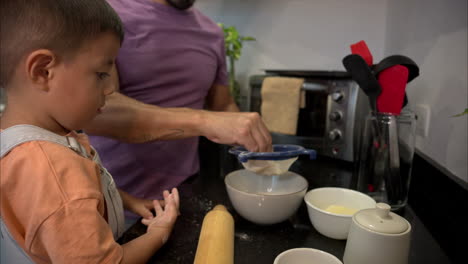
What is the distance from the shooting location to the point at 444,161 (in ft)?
2.50

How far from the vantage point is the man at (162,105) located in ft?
2.63

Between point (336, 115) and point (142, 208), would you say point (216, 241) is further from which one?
point (336, 115)

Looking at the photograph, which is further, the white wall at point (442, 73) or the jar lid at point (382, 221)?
the white wall at point (442, 73)

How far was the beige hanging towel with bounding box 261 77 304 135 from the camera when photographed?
4.03 feet

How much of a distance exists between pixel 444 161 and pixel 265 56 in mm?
1091

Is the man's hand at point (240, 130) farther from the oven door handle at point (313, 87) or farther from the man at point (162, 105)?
the oven door handle at point (313, 87)

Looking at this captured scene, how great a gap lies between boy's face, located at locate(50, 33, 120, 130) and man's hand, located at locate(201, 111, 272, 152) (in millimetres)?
302

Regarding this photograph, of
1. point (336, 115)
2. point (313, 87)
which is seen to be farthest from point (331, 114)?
point (313, 87)

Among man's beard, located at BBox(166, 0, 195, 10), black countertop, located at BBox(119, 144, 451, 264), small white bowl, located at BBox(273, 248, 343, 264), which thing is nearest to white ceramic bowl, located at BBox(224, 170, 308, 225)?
black countertop, located at BBox(119, 144, 451, 264)

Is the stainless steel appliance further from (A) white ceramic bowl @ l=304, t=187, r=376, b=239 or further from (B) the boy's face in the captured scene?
(B) the boy's face

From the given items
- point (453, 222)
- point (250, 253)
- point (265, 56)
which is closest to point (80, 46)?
point (250, 253)

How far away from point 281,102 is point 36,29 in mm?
937

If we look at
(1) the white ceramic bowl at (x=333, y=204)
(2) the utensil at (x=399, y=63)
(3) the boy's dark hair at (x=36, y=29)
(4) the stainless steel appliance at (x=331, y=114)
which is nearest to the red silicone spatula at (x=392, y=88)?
(2) the utensil at (x=399, y=63)

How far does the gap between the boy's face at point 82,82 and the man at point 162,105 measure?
0.90 feet
